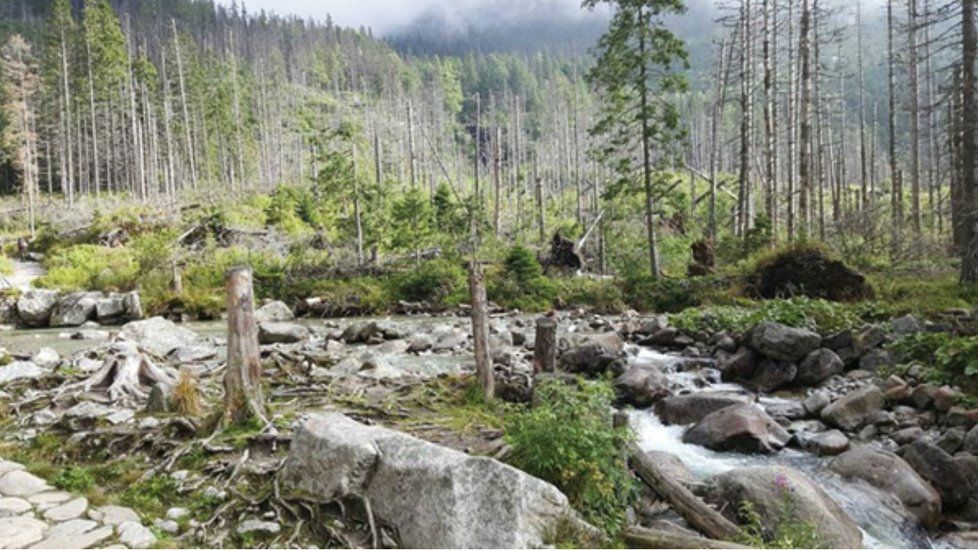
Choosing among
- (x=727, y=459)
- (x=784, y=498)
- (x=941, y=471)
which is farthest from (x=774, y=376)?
(x=784, y=498)

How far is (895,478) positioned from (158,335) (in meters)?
13.6

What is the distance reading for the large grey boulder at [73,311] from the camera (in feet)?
60.7

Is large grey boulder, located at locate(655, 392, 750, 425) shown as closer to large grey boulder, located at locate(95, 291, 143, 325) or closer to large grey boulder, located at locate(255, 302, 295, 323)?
large grey boulder, located at locate(255, 302, 295, 323)

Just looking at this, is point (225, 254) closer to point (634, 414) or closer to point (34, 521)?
point (634, 414)

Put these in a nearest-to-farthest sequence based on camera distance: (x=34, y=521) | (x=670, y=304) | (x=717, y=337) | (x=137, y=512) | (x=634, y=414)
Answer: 1. (x=34, y=521)
2. (x=137, y=512)
3. (x=634, y=414)
4. (x=717, y=337)
5. (x=670, y=304)

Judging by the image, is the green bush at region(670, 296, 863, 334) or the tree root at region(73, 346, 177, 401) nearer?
the tree root at region(73, 346, 177, 401)

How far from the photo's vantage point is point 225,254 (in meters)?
25.2

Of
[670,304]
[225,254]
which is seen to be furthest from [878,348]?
[225,254]

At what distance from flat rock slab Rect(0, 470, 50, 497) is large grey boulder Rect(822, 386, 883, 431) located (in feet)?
27.1

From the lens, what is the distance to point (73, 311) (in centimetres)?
1864

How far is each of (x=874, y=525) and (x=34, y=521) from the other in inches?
250

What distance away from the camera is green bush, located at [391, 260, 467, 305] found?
68.5 feet

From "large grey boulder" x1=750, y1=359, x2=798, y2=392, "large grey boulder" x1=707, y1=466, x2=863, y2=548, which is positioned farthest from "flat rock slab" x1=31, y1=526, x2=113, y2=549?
"large grey boulder" x1=750, y1=359, x2=798, y2=392

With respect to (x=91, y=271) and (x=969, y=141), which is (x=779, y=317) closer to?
(x=969, y=141)
